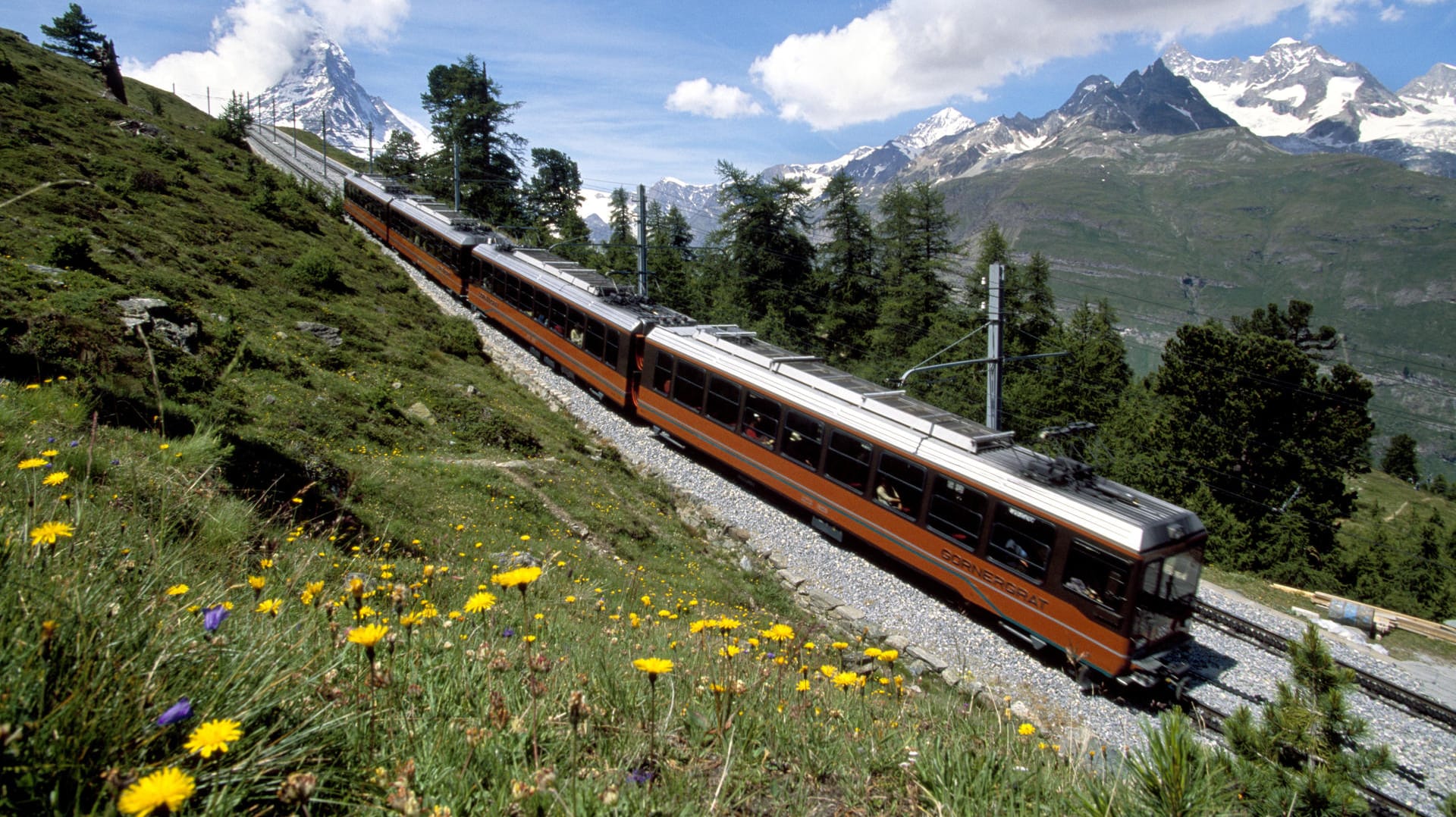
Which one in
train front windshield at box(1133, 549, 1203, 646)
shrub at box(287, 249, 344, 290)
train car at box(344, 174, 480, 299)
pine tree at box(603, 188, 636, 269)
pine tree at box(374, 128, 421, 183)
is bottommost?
train front windshield at box(1133, 549, 1203, 646)

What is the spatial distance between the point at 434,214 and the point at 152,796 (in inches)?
1268

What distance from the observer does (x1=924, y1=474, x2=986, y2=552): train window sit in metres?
11.8

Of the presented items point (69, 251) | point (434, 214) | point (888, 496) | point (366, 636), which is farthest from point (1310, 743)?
point (434, 214)

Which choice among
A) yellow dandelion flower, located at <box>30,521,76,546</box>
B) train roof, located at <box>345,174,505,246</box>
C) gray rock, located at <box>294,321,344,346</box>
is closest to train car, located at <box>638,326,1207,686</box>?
gray rock, located at <box>294,321,344,346</box>

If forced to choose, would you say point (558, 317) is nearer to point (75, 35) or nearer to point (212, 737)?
point (212, 737)

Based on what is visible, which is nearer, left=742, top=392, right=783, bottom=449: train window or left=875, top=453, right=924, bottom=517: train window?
left=875, top=453, right=924, bottom=517: train window

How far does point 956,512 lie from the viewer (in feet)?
39.7

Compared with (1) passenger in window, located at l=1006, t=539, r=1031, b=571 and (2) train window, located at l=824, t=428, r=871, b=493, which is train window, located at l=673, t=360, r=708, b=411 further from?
(1) passenger in window, located at l=1006, t=539, r=1031, b=571

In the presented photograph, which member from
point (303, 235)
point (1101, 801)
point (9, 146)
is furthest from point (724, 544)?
point (9, 146)

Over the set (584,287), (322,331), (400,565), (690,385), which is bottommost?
(690,385)

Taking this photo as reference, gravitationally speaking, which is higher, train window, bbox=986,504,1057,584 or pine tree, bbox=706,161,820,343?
pine tree, bbox=706,161,820,343

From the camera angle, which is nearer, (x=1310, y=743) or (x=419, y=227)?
(x=1310, y=743)

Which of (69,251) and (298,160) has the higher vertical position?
(298,160)

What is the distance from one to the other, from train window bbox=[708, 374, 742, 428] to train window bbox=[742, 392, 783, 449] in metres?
0.32
